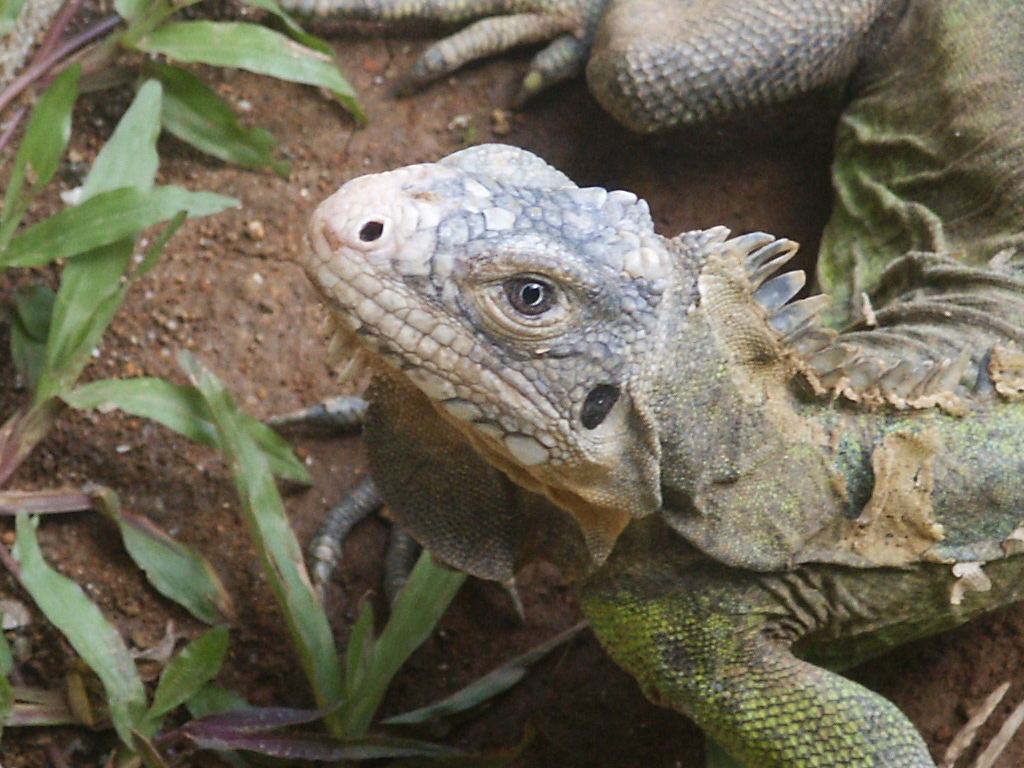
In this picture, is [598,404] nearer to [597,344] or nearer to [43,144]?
[597,344]

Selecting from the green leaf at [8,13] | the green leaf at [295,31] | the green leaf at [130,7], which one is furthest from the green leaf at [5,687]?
the green leaf at [295,31]

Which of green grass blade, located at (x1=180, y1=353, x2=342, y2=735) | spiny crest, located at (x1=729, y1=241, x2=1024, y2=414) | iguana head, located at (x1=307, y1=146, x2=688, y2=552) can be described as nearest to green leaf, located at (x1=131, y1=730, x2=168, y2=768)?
green grass blade, located at (x1=180, y1=353, x2=342, y2=735)

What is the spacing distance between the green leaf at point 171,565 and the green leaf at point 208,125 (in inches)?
44.7

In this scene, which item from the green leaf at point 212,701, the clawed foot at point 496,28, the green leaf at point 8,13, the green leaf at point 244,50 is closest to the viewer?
the green leaf at point 212,701

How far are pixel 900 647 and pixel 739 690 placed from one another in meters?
0.82

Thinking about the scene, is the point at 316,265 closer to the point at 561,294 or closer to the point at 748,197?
the point at 561,294

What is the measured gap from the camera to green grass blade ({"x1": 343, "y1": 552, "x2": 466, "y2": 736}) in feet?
8.84

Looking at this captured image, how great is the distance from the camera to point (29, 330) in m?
2.97

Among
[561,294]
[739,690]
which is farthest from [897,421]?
[561,294]

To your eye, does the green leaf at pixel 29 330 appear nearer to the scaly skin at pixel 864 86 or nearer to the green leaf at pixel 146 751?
the green leaf at pixel 146 751

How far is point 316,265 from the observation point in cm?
179

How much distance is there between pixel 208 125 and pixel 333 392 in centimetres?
89

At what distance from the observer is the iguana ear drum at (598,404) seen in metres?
1.87

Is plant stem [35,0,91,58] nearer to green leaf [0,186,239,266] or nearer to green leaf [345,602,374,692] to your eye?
green leaf [0,186,239,266]
